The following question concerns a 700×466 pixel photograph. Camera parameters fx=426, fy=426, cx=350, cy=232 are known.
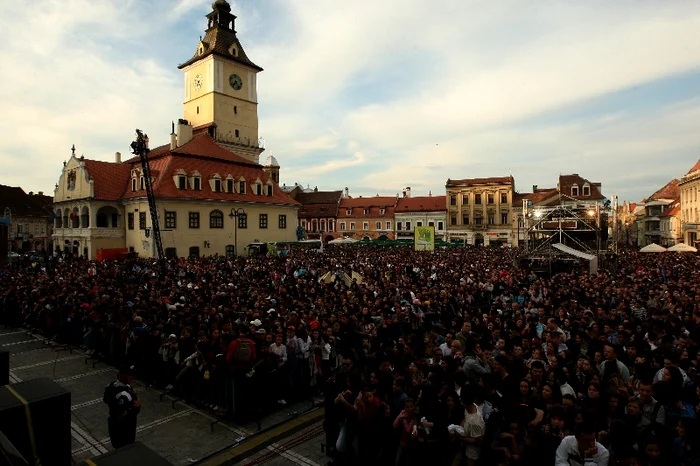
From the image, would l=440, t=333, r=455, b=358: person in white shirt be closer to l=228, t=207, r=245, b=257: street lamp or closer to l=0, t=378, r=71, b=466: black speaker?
l=0, t=378, r=71, b=466: black speaker

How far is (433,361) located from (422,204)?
220 feet

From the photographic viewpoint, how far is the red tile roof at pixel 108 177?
41688 mm

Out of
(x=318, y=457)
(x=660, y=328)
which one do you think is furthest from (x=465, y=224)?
(x=318, y=457)

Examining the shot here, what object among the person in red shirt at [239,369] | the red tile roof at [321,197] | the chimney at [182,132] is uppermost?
the chimney at [182,132]

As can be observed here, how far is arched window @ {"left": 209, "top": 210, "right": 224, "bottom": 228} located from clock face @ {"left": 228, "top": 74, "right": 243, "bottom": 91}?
22.6 meters

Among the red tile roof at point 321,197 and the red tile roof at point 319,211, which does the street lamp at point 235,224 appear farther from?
the red tile roof at point 321,197

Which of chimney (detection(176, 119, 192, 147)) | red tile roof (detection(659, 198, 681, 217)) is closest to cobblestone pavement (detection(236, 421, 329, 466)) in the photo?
chimney (detection(176, 119, 192, 147))

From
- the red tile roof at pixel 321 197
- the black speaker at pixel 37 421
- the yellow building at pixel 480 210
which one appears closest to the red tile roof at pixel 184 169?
the red tile roof at pixel 321 197

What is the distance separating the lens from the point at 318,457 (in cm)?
730

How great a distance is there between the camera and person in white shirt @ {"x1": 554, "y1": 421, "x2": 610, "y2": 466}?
183 inches

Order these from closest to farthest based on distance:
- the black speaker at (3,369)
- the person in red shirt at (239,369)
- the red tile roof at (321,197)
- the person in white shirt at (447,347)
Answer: the black speaker at (3,369)
the person in red shirt at (239,369)
the person in white shirt at (447,347)
the red tile roof at (321,197)

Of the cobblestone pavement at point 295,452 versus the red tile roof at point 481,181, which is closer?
the cobblestone pavement at point 295,452

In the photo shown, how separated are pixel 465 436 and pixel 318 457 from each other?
2990 mm

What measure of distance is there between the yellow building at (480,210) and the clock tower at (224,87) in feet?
109
